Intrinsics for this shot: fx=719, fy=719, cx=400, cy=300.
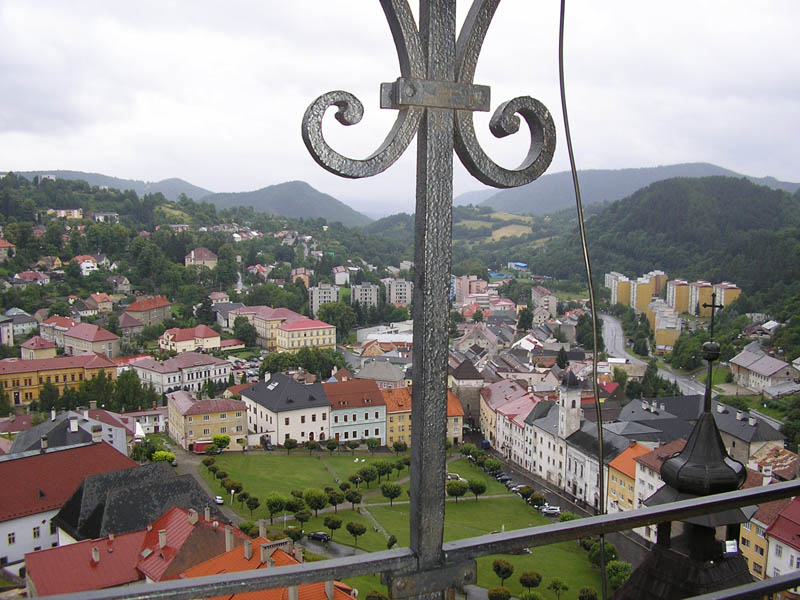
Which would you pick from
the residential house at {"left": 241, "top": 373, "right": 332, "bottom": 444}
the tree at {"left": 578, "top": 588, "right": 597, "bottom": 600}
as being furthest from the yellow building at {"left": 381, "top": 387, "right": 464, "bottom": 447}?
the tree at {"left": 578, "top": 588, "right": 597, "bottom": 600}

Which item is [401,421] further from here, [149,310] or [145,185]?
[145,185]

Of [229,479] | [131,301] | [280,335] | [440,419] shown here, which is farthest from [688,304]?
[440,419]

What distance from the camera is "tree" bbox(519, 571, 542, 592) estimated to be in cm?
1329

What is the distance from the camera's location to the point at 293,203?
436 ft

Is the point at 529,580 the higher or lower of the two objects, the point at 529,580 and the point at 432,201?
the lower

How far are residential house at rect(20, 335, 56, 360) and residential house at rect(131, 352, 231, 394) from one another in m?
5.14

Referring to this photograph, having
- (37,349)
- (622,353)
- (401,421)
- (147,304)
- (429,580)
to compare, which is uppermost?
(429,580)

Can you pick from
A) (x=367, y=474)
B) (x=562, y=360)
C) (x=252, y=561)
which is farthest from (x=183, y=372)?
(x=252, y=561)

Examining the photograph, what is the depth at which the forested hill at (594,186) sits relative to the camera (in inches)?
6073

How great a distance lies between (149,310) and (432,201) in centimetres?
4441

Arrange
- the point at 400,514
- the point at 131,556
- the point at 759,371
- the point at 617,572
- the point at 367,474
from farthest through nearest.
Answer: the point at 759,371 < the point at 367,474 < the point at 400,514 < the point at 617,572 < the point at 131,556

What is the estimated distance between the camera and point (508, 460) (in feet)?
81.0

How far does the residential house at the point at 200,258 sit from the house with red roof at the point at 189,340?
17294 mm

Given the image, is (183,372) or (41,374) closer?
(41,374)
